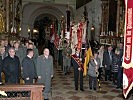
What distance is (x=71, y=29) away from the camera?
14.2 m

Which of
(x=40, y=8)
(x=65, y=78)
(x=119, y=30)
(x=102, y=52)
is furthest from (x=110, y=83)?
(x=40, y=8)

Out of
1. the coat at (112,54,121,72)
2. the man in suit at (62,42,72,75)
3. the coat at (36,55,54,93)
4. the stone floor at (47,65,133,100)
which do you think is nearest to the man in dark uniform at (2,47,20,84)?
the coat at (36,55,54,93)

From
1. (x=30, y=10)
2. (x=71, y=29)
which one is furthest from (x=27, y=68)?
(x=30, y=10)

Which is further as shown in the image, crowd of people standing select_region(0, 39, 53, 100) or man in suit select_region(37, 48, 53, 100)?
man in suit select_region(37, 48, 53, 100)

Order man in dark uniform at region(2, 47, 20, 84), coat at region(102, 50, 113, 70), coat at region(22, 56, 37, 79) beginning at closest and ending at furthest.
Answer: man in dark uniform at region(2, 47, 20, 84), coat at region(22, 56, 37, 79), coat at region(102, 50, 113, 70)

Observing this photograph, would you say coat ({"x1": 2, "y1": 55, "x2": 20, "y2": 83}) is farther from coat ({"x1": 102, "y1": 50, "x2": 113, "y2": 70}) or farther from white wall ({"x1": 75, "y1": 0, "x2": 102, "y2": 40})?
white wall ({"x1": 75, "y1": 0, "x2": 102, "y2": 40})

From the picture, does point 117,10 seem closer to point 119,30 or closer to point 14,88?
point 119,30

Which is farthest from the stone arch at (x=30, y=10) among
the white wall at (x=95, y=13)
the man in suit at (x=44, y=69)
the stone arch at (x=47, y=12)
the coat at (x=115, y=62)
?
the man in suit at (x=44, y=69)

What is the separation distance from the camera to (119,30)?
A: 54.5 ft

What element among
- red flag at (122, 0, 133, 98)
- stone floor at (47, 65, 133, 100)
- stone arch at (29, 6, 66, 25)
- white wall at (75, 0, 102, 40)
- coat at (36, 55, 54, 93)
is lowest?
stone floor at (47, 65, 133, 100)

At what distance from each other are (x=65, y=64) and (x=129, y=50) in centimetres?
1127

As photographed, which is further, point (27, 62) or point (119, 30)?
point (119, 30)

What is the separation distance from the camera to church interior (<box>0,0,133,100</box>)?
9.78m

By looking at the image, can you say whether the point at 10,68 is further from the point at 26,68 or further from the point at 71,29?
the point at 71,29
